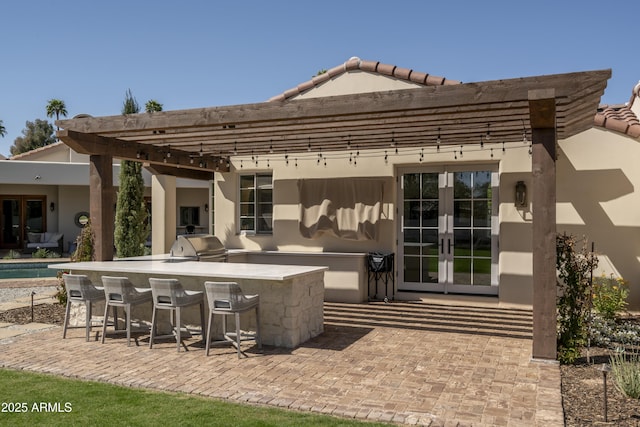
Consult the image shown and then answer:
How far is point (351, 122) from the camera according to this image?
7625 mm

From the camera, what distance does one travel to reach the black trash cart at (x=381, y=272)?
34.7 ft

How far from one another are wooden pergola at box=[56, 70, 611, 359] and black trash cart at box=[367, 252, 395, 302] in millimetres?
2361

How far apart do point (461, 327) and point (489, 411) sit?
370 centimetres

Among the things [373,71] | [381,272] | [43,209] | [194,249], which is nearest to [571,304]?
[381,272]

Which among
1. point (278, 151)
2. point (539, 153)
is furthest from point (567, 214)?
point (278, 151)

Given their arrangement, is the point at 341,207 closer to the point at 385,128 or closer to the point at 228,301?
the point at 385,128

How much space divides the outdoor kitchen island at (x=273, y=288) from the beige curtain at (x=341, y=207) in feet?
10.9

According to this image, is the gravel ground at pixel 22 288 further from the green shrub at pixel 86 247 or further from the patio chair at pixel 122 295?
the patio chair at pixel 122 295

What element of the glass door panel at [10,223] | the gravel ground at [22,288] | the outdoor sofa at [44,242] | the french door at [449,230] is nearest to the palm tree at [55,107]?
the glass door panel at [10,223]

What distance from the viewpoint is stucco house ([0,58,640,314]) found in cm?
933

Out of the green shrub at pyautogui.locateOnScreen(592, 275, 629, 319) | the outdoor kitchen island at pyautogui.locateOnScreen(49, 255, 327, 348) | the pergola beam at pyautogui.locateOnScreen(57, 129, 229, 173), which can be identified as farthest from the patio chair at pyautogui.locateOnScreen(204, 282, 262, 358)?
the green shrub at pyautogui.locateOnScreen(592, 275, 629, 319)

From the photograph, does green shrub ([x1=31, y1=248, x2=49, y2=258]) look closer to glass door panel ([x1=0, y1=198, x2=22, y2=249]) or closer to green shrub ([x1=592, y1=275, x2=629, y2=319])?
glass door panel ([x1=0, y1=198, x2=22, y2=249])

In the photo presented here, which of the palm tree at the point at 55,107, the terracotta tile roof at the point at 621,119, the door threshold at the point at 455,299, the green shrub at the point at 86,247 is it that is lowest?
the door threshold at the point at 455,299

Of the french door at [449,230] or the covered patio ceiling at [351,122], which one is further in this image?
the french door at [449,230]
